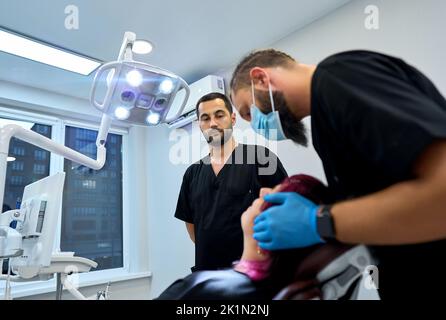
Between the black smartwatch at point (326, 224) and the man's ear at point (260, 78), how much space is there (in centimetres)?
33

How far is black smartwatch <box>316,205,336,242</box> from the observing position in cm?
54

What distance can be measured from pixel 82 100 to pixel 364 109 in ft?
3.94

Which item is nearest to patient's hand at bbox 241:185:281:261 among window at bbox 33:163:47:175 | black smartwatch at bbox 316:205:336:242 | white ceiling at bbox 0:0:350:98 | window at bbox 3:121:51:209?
black smartwatch at bbox 316:205:336:242

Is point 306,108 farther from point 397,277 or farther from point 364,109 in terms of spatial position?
point 397,277

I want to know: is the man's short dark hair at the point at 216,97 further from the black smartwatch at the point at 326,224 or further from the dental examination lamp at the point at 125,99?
the black smartwatch at the point at 326,224

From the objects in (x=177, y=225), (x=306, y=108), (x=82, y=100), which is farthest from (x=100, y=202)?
(x=306, y=108)

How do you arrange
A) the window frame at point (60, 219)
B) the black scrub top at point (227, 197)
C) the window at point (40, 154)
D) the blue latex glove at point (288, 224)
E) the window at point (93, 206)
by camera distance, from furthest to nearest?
1. the window at point (40, 154)
2. the window at point (93, 206)
3. the window frame at point (60, 219)
4. the black scrub top at point (227, 197)
5. the blue latex glove at point (288, 224)

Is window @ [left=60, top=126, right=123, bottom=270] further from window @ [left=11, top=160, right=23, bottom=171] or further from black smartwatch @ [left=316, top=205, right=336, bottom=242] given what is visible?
black smartwatch @ [left=316, top=205, right=336, bottom=242]

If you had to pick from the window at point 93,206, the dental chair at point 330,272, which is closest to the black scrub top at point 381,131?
the dental chair at point 330,272

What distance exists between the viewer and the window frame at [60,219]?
1.01m

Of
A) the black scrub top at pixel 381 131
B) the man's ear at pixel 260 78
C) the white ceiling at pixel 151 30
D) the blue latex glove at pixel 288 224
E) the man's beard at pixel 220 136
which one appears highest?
the white ceiling at pixel 151 30

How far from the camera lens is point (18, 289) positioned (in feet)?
3.26

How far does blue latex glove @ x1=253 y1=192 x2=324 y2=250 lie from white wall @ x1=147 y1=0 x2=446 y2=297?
24 centimetres

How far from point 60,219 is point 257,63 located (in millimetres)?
903
